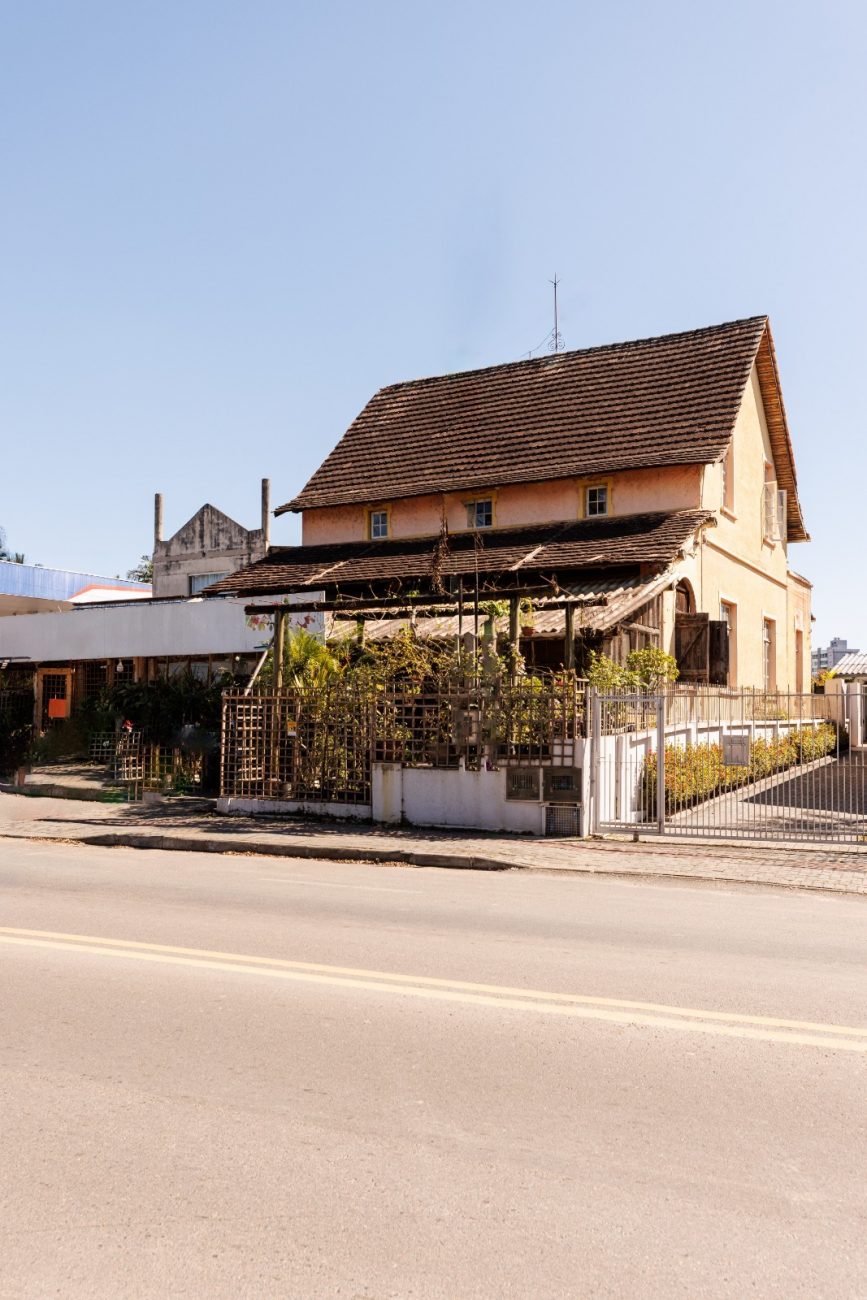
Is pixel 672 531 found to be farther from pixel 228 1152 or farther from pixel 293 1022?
pixel 228 1152

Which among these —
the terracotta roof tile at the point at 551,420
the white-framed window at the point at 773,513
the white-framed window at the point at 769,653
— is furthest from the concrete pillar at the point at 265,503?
the white-framed window at the point at 769,653

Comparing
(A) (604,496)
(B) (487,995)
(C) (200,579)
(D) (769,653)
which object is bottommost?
(B) (487,995)

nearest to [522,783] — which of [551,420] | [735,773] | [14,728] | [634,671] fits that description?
[735,773]

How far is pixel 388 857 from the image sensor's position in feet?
44.8

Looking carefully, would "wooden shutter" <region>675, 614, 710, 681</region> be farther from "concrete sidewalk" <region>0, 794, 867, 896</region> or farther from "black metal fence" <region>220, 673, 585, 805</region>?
"concrete sidewalk" <region>0, 794, 867, 896</region>

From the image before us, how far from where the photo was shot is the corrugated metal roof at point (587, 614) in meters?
19.5

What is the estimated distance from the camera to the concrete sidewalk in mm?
12438

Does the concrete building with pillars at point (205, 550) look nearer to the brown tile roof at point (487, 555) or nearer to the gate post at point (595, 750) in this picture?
the brown tile roof at point (487, 555)

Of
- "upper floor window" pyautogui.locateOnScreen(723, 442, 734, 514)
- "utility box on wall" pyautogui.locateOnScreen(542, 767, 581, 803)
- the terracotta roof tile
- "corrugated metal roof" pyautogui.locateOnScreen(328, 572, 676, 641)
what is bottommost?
"utility box on wall" pyautogui.locateOnScreen(542, 767, 581, 803)

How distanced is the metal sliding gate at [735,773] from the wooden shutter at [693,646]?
→ 5037 millimetres

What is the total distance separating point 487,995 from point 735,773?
1108cm

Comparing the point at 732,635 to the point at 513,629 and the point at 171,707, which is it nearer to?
the point at 513,629

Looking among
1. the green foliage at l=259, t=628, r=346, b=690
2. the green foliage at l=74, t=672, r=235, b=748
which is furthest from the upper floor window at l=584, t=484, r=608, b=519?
the green foliage at l=74, t=672, r=235, b=748

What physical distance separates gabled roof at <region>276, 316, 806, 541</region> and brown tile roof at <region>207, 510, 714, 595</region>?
1315 millimetres
